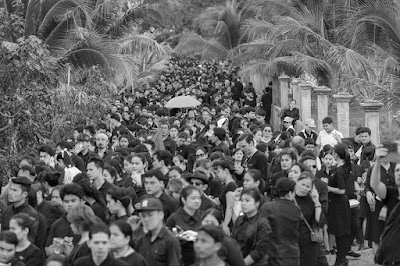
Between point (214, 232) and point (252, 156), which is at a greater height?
point (214, 232)

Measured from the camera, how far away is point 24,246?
36.0 ft

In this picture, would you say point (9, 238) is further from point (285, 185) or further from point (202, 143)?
point (202, 143)

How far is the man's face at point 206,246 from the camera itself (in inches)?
384

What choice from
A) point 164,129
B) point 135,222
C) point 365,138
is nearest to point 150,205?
point 135,222

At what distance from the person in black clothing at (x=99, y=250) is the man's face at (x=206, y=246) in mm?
678

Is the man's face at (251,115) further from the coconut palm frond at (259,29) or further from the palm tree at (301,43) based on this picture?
the coconut palm frond at (259,29)

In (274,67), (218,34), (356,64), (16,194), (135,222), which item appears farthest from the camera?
(218,34)

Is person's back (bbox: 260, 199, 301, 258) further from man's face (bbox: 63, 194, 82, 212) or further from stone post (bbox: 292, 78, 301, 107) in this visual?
stone post (bbox: 292, 78, 301, 107)

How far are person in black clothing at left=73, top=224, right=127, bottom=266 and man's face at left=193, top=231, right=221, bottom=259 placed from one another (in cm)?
68

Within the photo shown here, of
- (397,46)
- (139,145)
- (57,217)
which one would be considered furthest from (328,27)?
(57,217)

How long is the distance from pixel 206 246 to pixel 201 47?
33.0 metres

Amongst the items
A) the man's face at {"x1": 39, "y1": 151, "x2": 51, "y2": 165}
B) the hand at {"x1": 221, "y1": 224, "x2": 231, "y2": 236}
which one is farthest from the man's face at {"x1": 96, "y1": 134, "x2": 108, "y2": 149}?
the hand at {"x1": 221, "y1": 224, "x2": 231, "y2": 236}

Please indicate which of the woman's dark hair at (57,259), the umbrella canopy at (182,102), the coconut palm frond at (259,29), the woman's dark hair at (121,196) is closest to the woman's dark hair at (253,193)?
the woman's dark hair at (121,196)

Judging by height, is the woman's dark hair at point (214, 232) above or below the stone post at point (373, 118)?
above
